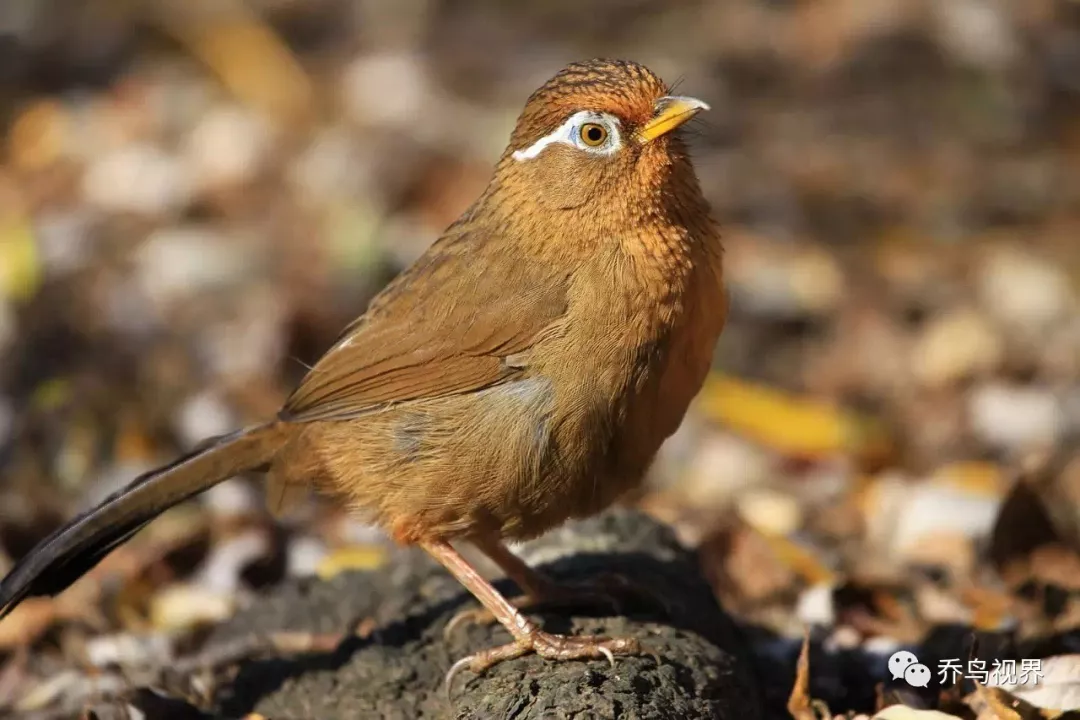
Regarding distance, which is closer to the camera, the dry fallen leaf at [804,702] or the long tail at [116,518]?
the dry fallen leaf at [804,702]

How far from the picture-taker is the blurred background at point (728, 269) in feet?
18.0

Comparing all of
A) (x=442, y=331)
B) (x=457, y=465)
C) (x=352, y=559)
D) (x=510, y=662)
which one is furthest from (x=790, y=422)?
(x=510, y=662)

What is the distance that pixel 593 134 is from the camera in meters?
4.37

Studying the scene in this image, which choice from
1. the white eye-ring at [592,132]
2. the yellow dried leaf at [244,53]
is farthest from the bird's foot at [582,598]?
the yellow dried leaf at [244,53]

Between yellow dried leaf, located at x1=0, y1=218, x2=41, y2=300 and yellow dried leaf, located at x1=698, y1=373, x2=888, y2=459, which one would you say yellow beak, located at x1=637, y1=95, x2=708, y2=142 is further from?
yellow dried leaf, located at x1=0, y1=218, x2=41, y2=300

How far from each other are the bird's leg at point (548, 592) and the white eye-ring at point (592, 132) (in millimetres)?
1285

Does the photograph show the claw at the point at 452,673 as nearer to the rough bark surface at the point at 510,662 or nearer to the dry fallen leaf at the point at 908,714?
the rough bark surface at the point at 510,662

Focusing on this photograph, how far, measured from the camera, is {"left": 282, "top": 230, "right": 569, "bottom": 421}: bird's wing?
4.30 m

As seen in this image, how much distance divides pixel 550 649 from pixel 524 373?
0.81m

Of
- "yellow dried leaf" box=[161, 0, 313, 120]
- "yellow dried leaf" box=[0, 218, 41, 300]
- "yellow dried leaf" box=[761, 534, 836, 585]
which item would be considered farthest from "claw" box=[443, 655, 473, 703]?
"yellow dried leaf" box=[161, 0, 313, 120]

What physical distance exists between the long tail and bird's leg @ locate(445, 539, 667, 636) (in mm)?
866

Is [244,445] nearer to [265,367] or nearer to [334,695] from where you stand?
[334,695]

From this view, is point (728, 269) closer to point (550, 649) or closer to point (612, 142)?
point (612, 142)

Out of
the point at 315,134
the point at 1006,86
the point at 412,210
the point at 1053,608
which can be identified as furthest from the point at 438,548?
the point at 1006,86
